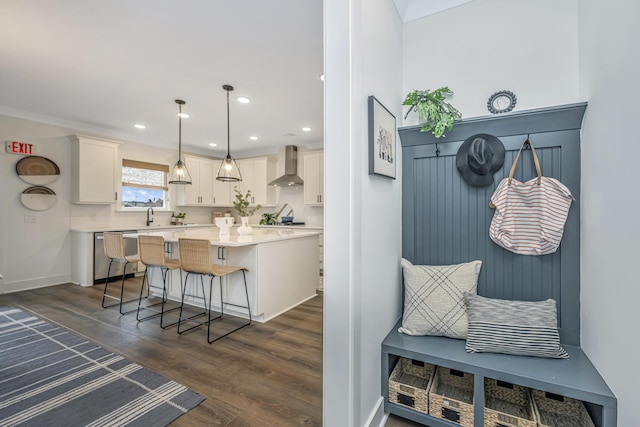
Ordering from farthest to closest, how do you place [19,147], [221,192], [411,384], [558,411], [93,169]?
1. [221,192]
2. [93,169]
3. [19,147]
4. [411,384]
5. [558,411]

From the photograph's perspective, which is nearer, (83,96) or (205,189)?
(83,96)

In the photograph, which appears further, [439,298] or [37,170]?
[37,170]

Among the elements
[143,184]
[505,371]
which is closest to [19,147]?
[143,184]

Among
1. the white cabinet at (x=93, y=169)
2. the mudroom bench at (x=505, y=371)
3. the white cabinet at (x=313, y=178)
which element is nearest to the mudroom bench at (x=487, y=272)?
the mudroom bench at (x=505, y=371)

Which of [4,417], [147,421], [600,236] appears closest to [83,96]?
[4,417]

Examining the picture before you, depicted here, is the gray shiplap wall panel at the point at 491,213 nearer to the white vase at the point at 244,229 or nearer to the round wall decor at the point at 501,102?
the round wall decor at the point at 501,102

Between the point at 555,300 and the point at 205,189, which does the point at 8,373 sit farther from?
the point at 205,189

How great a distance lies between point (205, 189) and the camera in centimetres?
639

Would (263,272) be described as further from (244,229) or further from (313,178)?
(313,178)

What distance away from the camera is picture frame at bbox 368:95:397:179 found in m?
1.40

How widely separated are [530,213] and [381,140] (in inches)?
36.8

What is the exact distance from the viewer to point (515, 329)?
145 centimetres

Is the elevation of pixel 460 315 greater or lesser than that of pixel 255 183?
lesser

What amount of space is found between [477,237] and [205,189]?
19.3ft
